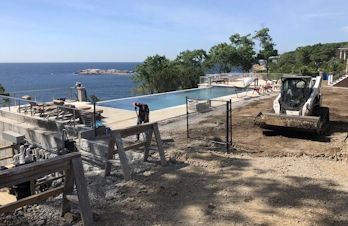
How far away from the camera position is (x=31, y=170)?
13.6 ft

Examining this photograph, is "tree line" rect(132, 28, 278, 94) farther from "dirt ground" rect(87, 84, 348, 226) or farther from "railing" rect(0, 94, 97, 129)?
"dirt ground" rect(87, 84, 348, 226)

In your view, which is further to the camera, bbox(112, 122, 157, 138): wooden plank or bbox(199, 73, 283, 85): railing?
bbox(199, 73, 283, 85): railing

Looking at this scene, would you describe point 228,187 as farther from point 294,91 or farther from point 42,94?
point 42,94

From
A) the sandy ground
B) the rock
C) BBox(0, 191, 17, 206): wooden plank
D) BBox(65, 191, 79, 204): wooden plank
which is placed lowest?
BBox(0, 191, 17, 206): wooden plank

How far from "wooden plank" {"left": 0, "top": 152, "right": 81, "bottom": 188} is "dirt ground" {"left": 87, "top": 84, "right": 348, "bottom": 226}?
1.04 metres

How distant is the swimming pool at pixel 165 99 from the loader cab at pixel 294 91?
8.17m

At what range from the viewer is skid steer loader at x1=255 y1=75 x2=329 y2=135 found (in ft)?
31.7

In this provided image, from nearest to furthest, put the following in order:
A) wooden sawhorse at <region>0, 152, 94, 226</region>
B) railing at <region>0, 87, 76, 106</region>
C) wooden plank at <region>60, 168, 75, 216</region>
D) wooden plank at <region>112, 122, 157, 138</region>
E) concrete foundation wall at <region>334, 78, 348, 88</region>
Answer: wooden sawhorse at <region>0, 152, 94, 226</region>, wooden plank at <region>60, 168, 75, 216</region>, wooden plank at <region>112, 122, 157, 138</region>, railing at <region>0, 87, 76, 106</region>, concrete foundation wall at <region>334, 78, 348, 88</region>

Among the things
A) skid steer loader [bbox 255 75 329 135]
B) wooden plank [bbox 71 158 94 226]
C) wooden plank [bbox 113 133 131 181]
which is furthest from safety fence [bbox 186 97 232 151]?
wooden plank [bbox 71 158 94 226]

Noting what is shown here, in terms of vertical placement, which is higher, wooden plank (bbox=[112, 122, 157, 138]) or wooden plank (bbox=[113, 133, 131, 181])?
wooden plank (bbox=[112, 122, 157, 138])

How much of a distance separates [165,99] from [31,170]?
55.4ft

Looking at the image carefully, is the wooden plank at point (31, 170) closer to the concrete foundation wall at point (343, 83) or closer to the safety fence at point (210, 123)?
the safety fence at point (210, 123)

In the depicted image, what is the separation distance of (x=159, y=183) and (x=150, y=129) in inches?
59.4

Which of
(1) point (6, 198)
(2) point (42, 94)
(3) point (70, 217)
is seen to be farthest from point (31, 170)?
(2) point (42, 94)
